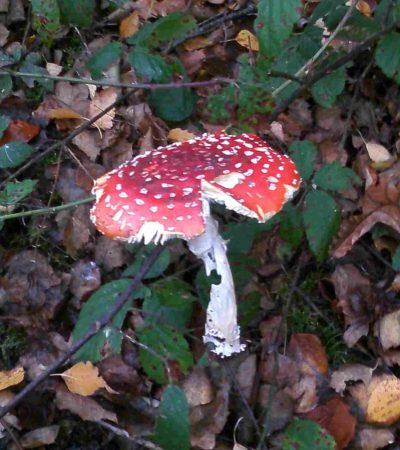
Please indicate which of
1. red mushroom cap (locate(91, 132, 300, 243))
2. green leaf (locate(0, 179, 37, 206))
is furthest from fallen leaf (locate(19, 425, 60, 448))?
red mushroom cap (locate(91, 132, 300, 243))

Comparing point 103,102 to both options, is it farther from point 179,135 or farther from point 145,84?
point 145,84

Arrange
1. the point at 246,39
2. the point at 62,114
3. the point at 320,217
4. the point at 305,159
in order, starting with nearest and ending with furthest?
the point at 320,217
the point at 305,159
the point at 62,114
the point at 246,39

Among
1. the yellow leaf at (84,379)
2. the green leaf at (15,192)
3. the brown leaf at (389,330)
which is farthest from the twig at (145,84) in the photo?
the brown leaf at (389,330)

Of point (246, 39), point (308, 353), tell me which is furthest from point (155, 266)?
point (246, 39)

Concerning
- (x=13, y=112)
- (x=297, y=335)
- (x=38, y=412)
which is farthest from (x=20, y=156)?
(x=297, y=335)

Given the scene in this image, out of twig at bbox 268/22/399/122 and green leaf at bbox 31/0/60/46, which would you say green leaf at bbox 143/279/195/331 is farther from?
green leaf at bbox 31/0/60/46

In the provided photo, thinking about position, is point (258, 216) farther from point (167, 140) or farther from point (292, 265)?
point (167, 140)
